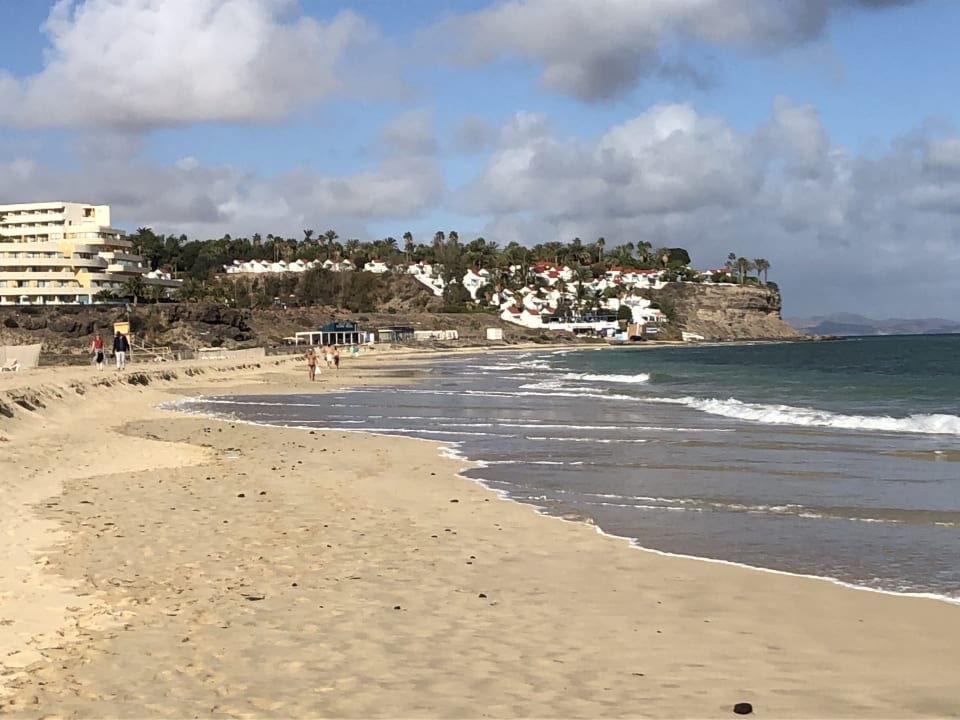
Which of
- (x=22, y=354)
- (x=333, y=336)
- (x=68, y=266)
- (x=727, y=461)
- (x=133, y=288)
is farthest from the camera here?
(x=333, y=336)

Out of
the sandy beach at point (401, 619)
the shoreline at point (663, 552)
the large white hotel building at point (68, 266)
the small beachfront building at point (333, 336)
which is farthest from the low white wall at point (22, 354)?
the small beachfront building at point (333, 336)

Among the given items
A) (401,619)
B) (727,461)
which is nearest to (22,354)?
(727,461)

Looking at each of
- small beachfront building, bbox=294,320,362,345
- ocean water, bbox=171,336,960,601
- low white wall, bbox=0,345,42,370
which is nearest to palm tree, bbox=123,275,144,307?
small beachfront building, bbox=294,320,362,345

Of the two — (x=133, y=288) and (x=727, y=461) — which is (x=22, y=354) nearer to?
(x=727, y=461)

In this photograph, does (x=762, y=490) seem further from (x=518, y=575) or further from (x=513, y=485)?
(x=518, y=575)

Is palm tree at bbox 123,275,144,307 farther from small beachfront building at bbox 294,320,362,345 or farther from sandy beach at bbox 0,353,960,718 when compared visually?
sandy beach at bbox 0,353,960,718

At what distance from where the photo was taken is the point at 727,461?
18.8 m

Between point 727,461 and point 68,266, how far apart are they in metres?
101

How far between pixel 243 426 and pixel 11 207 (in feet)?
382

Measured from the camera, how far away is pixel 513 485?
15.9 m

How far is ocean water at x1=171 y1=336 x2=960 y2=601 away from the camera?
35.9 ft

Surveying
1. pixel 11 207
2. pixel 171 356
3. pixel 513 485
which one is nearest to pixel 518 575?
pixel 513 485

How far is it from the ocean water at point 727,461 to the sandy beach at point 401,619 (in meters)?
1.21

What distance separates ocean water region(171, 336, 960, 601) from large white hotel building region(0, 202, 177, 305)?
7345 cm
